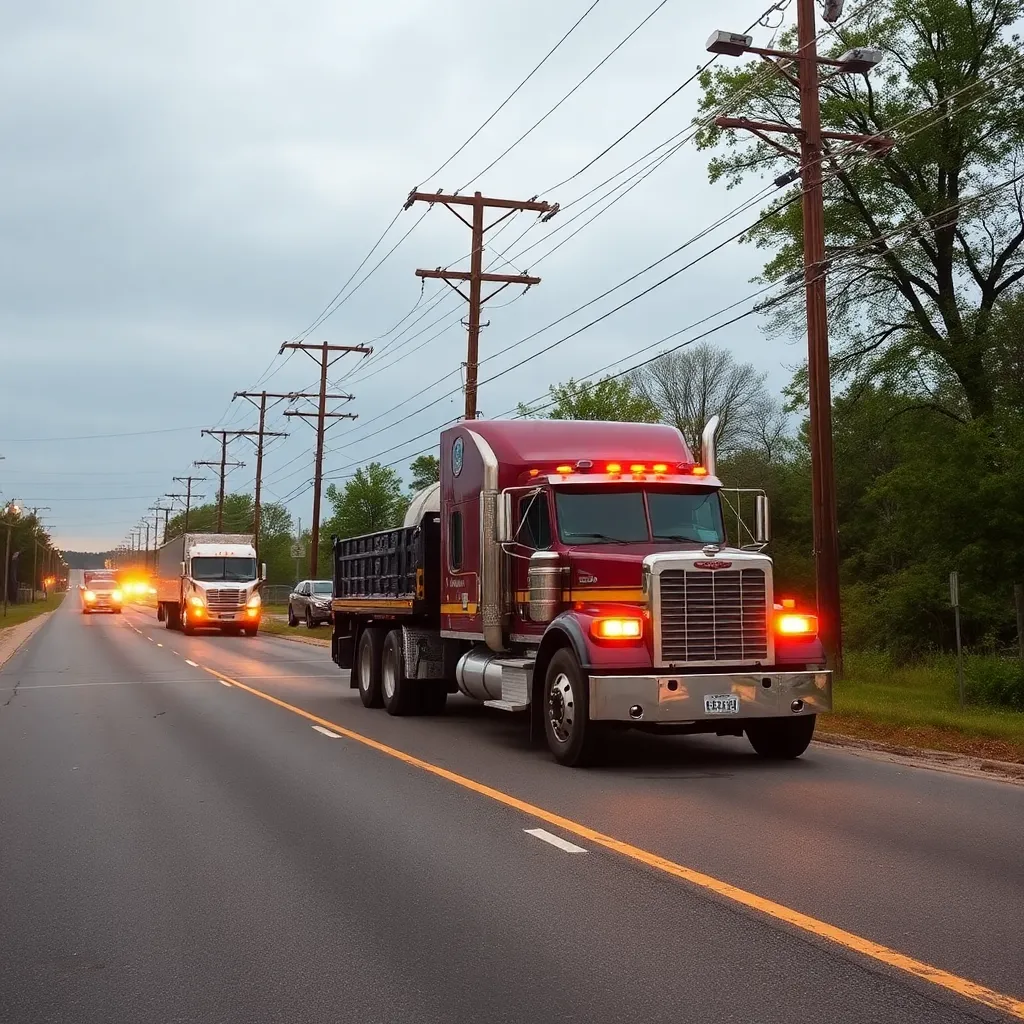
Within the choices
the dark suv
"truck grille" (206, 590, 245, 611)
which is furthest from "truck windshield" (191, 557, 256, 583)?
the dark suv

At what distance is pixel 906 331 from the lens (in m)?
34.3

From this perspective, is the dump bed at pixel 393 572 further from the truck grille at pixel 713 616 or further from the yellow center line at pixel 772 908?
the truck grille at pixel 713 616

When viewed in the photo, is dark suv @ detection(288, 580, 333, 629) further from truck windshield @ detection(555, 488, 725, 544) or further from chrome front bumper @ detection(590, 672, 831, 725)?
chrome front bumper @ detection(590, 672, 831, 725)

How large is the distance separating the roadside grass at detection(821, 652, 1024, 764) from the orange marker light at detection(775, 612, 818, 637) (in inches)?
93.8

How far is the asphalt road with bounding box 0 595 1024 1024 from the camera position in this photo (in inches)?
200

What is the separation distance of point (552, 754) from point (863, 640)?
22562mm

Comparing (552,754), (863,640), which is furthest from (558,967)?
(863,640)

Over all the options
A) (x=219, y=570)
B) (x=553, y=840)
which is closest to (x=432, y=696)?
(x=553, y=840)

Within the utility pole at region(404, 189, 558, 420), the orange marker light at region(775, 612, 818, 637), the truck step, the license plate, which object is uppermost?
the utility pole at region(404, 189, 558, 420)

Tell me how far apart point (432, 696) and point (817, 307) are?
802 centimetres

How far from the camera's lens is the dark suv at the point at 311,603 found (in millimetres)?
47375

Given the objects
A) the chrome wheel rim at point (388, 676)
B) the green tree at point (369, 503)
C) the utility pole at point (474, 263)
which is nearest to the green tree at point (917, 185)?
the utility pole at point (474, 263)

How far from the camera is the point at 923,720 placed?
15055 mm

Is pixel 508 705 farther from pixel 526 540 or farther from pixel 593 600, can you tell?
pixel 526 540
